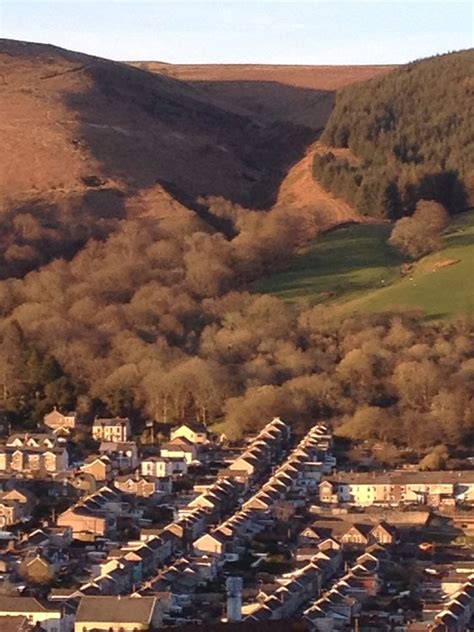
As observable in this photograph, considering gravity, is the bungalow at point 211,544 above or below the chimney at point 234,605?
below

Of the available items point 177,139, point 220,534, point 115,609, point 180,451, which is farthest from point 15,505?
point 177,139

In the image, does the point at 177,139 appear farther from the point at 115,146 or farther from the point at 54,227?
the point at 54,227

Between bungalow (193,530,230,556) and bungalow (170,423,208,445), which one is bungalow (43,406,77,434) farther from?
bungalow (193,530,230,556)

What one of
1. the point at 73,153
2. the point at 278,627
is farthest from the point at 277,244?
the point at 278,627

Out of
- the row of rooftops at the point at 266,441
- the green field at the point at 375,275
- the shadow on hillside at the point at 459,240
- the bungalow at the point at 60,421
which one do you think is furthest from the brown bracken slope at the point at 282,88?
the row of rooftops at the point at 266,441

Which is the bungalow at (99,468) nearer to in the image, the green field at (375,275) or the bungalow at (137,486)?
the bungalow at (137,486)

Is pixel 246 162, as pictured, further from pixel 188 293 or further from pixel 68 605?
pixel 68 605

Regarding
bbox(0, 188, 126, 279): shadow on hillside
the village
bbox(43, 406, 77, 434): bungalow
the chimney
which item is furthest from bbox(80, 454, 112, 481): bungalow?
bbox(0, 188, 126, 279): shadow on hillside
